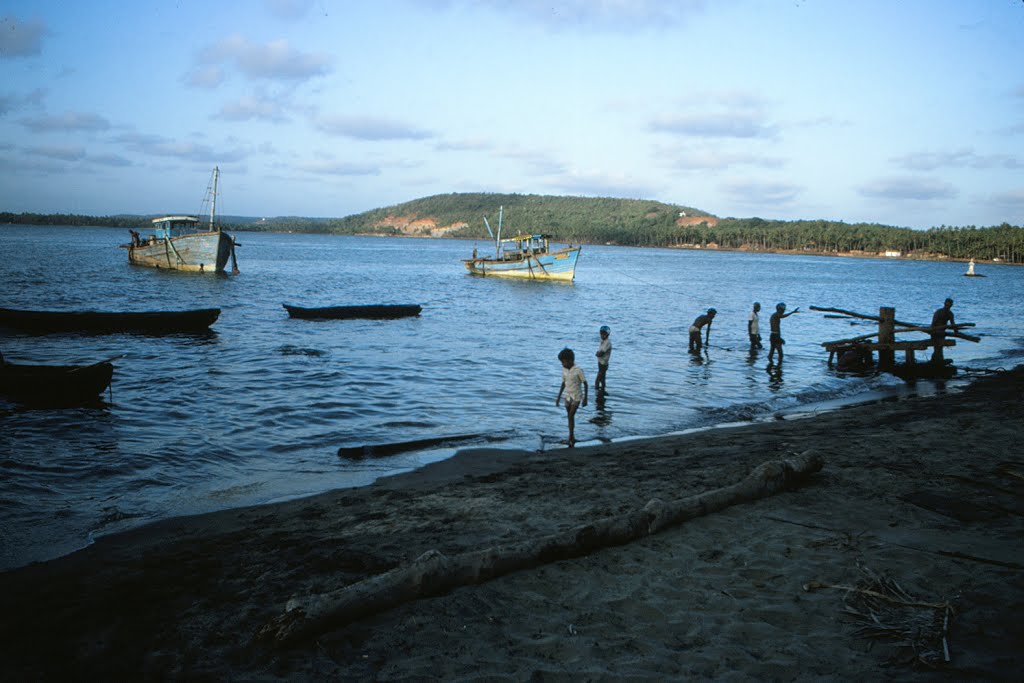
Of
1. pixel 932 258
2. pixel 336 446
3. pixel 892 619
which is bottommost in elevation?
pixel 336 446

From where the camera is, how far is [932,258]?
16650cm

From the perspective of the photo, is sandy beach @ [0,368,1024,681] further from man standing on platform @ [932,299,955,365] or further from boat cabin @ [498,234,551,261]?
boat cabin @ [498,234,551,261]

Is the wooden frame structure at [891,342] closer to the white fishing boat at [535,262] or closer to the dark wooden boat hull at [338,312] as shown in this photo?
the dark wooden boat hull at [338,312]

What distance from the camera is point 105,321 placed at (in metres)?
21.7

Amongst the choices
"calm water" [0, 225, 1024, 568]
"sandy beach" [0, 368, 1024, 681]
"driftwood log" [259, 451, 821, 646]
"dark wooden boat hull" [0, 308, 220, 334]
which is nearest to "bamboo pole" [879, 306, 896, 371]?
"calm water" [0, 225, 1024, 568]

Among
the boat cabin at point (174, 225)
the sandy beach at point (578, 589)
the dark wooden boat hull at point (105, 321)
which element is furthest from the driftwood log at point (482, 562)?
the boat cabin at point (174, 225)

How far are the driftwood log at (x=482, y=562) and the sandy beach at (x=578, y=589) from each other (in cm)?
4

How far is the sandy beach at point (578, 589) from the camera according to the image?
3.99 m

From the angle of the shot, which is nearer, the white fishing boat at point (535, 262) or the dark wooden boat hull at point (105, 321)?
the dark wooden boat hull at point (105, 321)

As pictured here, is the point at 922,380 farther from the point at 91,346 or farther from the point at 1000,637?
the point at 91,346

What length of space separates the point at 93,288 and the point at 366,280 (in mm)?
24256

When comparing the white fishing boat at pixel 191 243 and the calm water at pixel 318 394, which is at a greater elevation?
the white fishing boat at pixel 191 243

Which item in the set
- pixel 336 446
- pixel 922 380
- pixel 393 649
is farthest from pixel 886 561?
pixel 922 380

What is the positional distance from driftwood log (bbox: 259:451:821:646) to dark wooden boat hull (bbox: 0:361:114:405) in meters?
10.8
